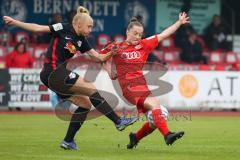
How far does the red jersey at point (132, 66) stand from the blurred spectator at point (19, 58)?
37.1ft

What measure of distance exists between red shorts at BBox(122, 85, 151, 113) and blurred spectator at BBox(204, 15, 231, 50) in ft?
49.6

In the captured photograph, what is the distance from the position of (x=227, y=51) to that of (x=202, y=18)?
172 centimetres

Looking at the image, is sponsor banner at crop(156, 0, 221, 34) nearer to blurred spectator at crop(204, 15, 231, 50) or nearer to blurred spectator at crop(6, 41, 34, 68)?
blurred spectator at crop(204, 15, 231, 50)

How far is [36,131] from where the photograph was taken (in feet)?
53.8

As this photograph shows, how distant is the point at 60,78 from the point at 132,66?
3.75ft

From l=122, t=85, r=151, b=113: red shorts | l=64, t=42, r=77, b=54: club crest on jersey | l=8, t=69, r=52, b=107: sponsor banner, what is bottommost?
l=8, t=69, r=52, b=107: sponsor banner

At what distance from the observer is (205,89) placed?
24.6 m

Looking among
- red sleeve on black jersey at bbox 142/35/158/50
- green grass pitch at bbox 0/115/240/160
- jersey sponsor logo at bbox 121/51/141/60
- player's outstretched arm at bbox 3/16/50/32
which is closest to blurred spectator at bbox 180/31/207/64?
green grass pitch at bbox 0/115/240/160

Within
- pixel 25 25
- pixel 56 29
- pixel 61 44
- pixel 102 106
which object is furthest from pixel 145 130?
pixel 25 25

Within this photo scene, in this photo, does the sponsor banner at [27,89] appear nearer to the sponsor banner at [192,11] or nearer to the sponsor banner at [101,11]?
A: the sponsor banner at [101,11]

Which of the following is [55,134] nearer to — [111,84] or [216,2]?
[111,84]

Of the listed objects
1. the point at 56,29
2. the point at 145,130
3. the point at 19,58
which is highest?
the point at 56,29

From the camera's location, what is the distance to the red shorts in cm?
1248

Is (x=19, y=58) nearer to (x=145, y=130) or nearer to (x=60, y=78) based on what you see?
(x=60, y=78)
